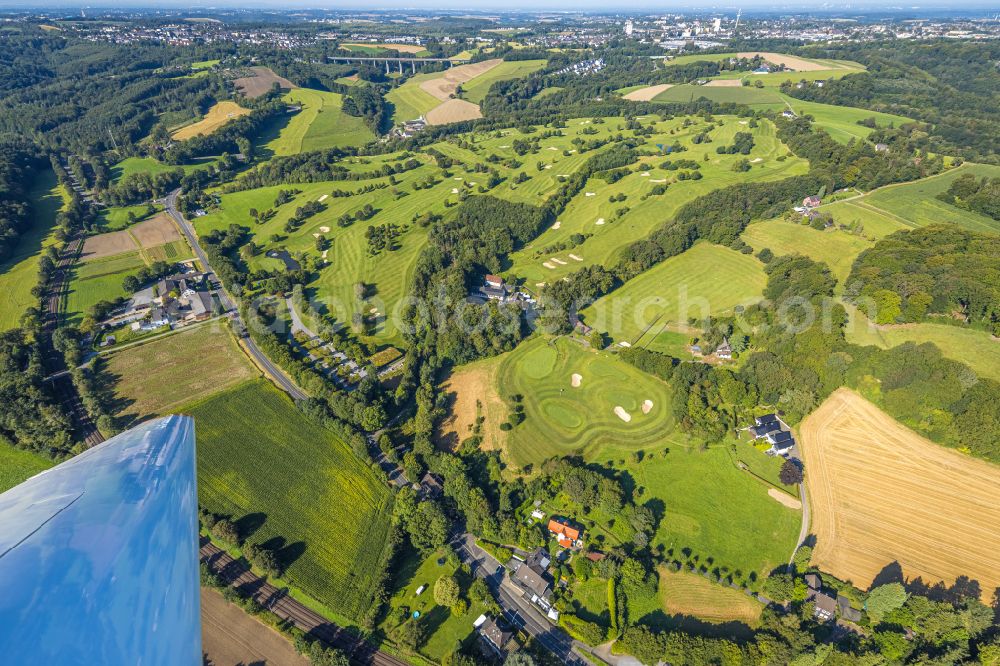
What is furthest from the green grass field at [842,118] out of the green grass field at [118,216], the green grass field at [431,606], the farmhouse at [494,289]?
the green grass field at [118,216]

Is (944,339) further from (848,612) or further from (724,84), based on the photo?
(724,84)

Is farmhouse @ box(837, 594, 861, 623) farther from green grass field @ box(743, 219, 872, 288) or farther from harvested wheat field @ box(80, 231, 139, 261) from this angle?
harvested wheat field @ box(80, 231, 139, 261)

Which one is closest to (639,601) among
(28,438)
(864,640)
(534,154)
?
(864,640)

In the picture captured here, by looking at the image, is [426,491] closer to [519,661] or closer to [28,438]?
[519,661]

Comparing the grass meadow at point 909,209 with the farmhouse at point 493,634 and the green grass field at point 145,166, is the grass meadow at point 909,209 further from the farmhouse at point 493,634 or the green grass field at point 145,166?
the green grass field at point 145,166

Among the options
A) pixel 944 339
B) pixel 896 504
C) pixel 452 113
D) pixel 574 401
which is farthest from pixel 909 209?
pixel 452 113

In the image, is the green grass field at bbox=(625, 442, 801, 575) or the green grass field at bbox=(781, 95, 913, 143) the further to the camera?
the green grass field at bbox=(781, 95, 913, 143)

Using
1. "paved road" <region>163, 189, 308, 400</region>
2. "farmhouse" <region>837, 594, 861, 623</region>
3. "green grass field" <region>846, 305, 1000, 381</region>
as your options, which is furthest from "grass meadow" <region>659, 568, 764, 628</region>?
"paved road" <region>163, 189, 308, 400</region>

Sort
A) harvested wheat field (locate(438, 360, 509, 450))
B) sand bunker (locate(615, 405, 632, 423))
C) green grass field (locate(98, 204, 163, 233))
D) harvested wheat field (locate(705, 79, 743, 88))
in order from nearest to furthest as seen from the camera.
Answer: harvested wheat field (locate(438, 360, 509, 450)), sand bunker (locate(615, 405, 632, 423)), green grass field (locate(98, 204, 163, 233)), harvested wheat field (locate(705, 79, 743, 88))
